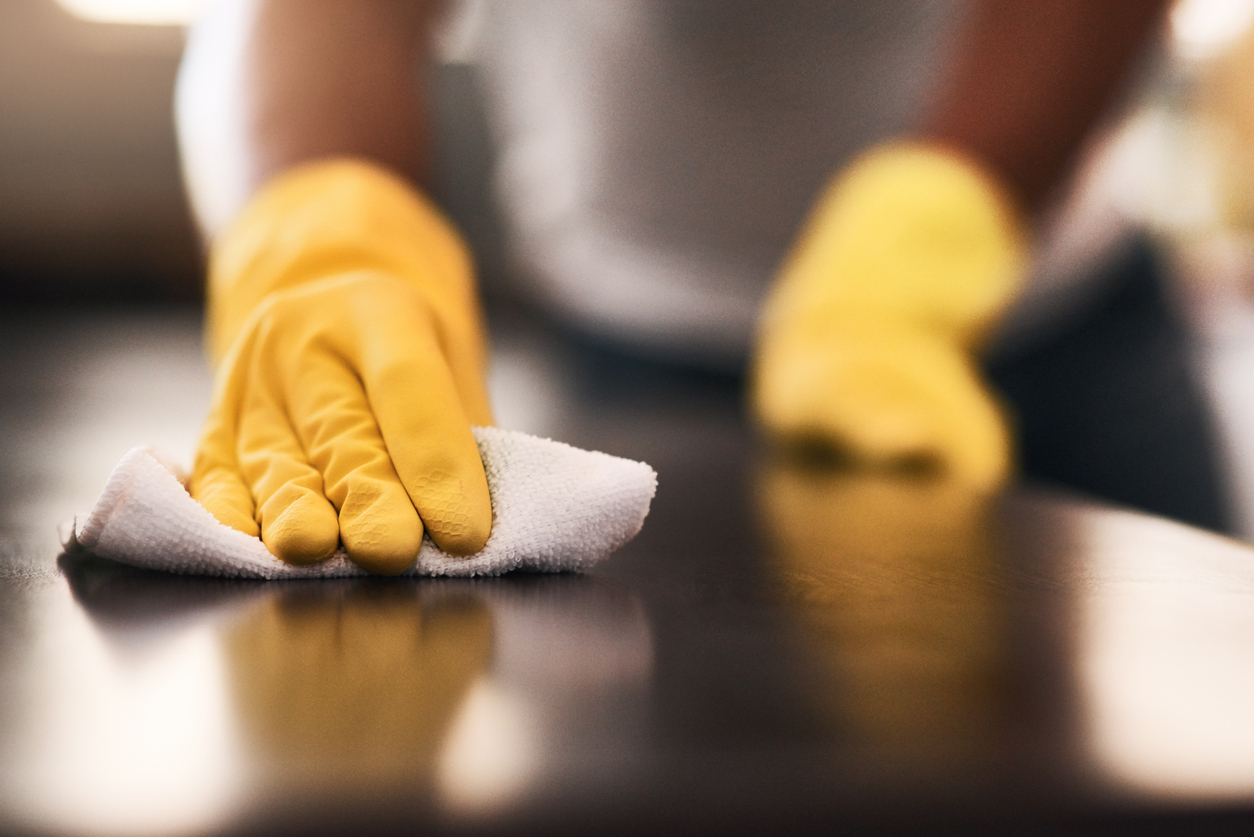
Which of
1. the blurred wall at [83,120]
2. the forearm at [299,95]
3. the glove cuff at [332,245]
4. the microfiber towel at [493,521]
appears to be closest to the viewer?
the microfiber towel at [493,521]

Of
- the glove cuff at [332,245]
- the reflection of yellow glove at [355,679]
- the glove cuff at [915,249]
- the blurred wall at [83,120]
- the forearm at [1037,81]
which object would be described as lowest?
the reflection of yellow glove at [355,679]

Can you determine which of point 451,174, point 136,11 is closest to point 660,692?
point 451,174

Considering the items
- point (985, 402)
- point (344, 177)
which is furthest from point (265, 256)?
point (985, 402)

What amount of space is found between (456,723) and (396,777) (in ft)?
0.10

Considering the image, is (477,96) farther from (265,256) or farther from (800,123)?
(265,256)

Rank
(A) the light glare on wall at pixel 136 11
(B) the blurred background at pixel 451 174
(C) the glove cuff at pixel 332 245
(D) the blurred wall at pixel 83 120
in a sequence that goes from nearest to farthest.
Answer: (C) the glove cuff at pixel 332 245 < (B) the blurred background at pixel 451 174 < (D) the blurred wall at pixel 83 120 < (A) the light glare on wall at pixel 136 11

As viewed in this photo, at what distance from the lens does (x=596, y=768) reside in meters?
0.20

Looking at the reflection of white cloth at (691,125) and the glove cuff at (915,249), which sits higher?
the reflection of white cloth at (691,125)

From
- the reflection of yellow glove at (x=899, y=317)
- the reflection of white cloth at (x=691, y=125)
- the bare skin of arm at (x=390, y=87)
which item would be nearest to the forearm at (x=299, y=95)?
the bare skin of arm at (x=390, y=87)

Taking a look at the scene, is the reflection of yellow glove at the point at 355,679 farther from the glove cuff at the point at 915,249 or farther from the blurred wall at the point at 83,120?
the blurred wall at the point at 83,120

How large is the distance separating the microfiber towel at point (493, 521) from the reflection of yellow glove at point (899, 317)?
402 millimetres

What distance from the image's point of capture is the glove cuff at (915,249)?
0.86m

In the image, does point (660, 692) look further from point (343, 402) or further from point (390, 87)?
point (390, 87)

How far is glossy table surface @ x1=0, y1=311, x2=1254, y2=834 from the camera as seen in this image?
189 millimetres
